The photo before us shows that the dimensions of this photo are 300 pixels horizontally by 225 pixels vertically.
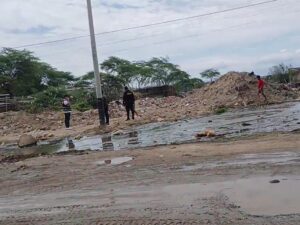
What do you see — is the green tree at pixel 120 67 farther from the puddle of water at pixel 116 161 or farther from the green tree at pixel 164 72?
the puddle of water at pixel 116 161

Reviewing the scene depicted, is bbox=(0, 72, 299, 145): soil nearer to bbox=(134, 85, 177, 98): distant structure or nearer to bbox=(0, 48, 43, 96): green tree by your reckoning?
bbox=(0, 48, 43, 96): green tree

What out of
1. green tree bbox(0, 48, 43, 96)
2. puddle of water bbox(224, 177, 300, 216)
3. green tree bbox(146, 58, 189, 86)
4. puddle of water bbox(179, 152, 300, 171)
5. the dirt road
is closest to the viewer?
puddle of water bbox(224, 177, 300, 216)

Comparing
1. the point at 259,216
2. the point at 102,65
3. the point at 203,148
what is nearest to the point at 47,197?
the point at 259,216

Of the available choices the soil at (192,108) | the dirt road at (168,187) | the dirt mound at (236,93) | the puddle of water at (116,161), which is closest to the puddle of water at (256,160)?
the dirt road at (168,187)

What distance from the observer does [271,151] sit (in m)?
11.0

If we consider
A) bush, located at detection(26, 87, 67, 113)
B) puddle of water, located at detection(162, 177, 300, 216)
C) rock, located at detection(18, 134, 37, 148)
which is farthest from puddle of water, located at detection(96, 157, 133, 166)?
bush, located at detection(26, 87, 67, 113)

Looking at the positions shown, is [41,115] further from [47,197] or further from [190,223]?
[190,223]

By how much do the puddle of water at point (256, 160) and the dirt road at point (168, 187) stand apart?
0.02m

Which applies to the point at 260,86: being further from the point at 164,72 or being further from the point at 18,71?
the point at 164,72

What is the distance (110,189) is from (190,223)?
2926 millimetres

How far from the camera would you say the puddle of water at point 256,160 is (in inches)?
381

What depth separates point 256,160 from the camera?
1007 centimetres

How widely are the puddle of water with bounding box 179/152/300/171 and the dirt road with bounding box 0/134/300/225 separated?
0.02 meters

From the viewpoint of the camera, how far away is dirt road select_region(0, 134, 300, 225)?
6.78 m
